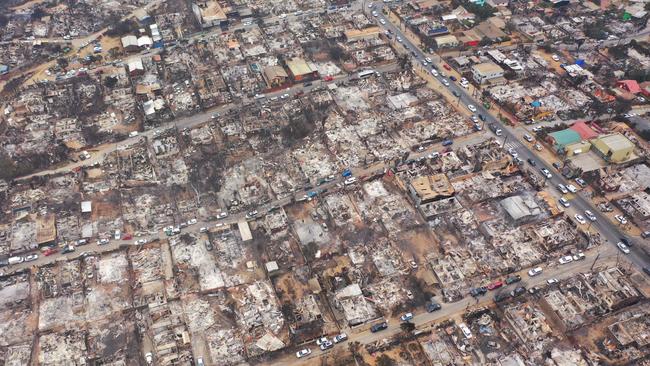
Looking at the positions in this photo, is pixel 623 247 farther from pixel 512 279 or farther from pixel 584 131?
pixel 584 131

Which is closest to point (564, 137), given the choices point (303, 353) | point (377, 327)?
point (377, 327)

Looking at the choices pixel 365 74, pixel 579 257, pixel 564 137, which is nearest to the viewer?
pixel 579 257

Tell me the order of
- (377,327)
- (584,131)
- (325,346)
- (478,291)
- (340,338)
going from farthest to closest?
Answer: (584,131) < (478,291) < (377,327) < (340,338) < (325,346)

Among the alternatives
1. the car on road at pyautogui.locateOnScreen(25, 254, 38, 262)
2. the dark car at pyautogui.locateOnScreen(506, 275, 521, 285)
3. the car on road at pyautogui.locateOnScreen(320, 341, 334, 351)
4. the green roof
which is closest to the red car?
the dark car at pyautogui.locateOnScreen(506, 275, 521, 285)

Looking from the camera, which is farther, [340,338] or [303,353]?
[340,338]

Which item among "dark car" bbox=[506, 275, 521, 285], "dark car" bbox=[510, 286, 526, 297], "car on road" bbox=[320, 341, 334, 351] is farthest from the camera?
"dark car" bbox=[506, 275, 521, 285]

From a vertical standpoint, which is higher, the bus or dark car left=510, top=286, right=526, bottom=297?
the bus

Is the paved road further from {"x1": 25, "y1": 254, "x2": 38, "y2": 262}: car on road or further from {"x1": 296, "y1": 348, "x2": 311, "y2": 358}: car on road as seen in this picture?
{"x1": 25, "y1": 254, "x2": 38, "y2": 262}: car on road
